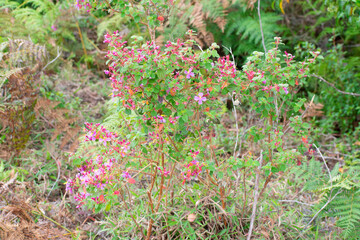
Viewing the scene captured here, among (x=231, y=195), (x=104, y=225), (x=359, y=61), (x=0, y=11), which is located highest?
(x=0, y=11)

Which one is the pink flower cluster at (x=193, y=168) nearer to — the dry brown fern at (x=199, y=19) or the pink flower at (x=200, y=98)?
the pink flower at (x=200, y=98)

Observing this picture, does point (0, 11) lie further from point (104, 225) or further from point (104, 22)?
point (104, 225)

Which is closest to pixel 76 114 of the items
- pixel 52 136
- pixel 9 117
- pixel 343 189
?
pixel 52 136

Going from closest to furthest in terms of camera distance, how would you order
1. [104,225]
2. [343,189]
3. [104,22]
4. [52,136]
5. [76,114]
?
[343,189] → [104,225] → [52,136] → [76,114] → [104,22]

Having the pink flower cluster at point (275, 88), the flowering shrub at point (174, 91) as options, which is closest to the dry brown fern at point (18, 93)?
the flowering shrub at point (174, 91)

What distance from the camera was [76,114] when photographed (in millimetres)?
3105

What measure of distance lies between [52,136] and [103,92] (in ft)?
2.92

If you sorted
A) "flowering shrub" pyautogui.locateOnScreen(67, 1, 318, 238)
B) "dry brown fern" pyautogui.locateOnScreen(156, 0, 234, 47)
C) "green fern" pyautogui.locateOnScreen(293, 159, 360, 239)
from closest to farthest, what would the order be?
"flowering shrub" pyautogui.locateOnScreen(67, 1, 318, 238)
"green fern" pyautogui.locateOnScreen(293, 159, 360, 239)
"dry brown fern" pyautogui.locateOnScreen(156, 0, 234, 47)

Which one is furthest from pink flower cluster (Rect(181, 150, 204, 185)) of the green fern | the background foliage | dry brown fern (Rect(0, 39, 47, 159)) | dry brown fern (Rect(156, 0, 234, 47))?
dry brown fern (Rect(156, 0, 234, 47))

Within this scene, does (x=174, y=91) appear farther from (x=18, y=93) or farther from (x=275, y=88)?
(x=18, y=93)

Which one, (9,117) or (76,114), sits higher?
(9,117)

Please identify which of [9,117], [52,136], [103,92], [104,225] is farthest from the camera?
[103,92]

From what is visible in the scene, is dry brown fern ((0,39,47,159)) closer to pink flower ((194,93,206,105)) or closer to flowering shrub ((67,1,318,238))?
flowering shrub ((67,1,318,238))

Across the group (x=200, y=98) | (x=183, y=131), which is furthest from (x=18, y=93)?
(x=200, y=98)
